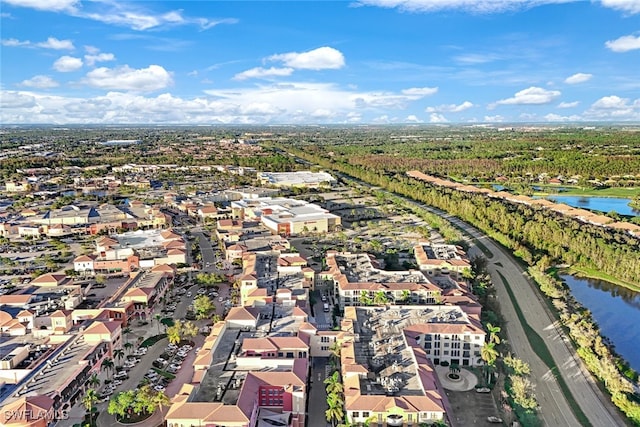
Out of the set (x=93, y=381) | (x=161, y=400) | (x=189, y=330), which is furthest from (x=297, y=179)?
(x=161, y=400)

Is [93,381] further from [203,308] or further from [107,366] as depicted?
[203,308]

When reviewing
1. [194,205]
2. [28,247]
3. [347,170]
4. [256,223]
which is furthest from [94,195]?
[347,170]

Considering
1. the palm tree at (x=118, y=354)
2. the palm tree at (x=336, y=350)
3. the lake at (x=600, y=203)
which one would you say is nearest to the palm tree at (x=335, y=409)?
the palm tree at (x=336, y=350)

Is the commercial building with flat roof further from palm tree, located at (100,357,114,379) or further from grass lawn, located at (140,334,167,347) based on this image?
palm tree, located at (100,357,114,379)

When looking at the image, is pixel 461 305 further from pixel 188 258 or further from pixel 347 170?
pixel 347 170

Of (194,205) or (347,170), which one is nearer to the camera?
(194,205)

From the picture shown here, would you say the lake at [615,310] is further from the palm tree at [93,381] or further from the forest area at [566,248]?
the palm tree at [93,381]
